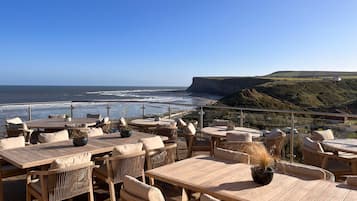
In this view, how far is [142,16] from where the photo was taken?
13.0 m

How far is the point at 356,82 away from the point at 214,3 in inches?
1288

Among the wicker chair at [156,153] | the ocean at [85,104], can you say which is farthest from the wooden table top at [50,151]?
the ocean at [85,104]

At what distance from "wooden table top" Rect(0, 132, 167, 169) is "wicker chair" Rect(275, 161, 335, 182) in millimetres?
2033

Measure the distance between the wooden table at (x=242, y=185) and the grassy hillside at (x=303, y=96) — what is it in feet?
65.5

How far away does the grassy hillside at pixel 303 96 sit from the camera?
2365 cm

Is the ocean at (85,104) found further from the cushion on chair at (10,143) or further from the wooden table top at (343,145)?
the wooden table top at (343,145)

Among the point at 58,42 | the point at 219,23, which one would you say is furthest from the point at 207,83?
the point at 219,23

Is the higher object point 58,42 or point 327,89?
point 58,42

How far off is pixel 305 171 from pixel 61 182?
Answer: 217 cm

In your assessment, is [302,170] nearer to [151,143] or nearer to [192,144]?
[151,143]

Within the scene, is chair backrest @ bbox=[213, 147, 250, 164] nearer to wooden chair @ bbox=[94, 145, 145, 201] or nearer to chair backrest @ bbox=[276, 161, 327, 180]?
chair backrest @ bbox=[276, 161, 327, 180]

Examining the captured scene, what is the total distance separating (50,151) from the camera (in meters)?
3.22

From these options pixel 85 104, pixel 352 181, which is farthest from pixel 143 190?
pixel 85 104

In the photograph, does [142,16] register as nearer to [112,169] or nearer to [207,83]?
[112,169]
